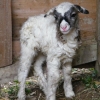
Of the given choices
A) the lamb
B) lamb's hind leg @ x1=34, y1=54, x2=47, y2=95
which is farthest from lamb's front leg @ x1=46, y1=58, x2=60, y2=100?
lamb's hind leg @ x1=34, y1=54, x2=47, y2=95

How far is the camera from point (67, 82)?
5.73 m

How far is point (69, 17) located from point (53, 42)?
46cm

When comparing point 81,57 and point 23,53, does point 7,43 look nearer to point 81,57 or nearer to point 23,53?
point 23,53

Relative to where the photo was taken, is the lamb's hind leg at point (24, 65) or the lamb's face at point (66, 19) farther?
the lamb's hind leg at point (24, 65)

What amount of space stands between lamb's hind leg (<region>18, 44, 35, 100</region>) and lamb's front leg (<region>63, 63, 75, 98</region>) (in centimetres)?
57

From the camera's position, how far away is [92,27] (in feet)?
21.1

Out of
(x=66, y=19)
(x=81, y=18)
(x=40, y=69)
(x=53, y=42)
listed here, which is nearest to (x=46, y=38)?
(x=53, y=42)

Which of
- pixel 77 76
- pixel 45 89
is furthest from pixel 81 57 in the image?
pixel 45 89

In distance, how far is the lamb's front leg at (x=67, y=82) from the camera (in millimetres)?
5642

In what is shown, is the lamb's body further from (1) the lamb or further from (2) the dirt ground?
(2) the dirt ground

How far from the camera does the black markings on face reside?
5125mm

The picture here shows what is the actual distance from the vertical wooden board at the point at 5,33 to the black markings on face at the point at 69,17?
1.14 meters

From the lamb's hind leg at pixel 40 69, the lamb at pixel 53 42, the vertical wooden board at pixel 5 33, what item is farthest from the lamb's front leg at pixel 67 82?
the vertical wooden board at pixel 5 33

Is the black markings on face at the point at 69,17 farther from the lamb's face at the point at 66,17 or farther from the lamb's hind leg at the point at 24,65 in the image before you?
the lamb's hind leg at the point at 24,65
